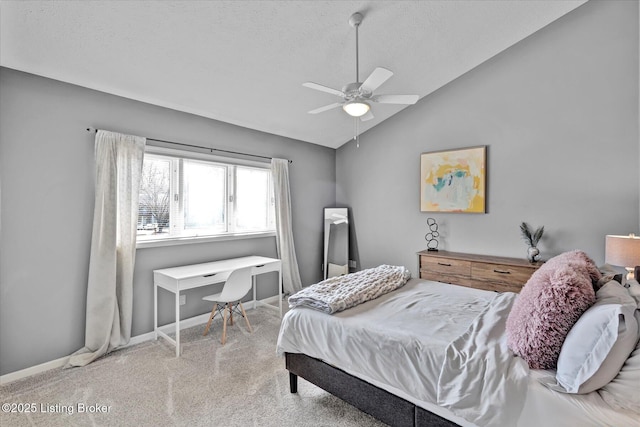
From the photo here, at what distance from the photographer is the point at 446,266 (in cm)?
352

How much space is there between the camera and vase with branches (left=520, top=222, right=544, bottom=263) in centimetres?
313

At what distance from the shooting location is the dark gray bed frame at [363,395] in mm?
1517

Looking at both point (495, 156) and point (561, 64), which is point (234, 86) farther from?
point (561, 64)

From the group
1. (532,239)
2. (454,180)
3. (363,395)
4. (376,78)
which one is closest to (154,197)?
(376,78)

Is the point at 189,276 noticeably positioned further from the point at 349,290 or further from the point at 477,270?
the point at 477,270

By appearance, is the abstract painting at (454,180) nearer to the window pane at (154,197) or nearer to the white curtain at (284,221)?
the white curtain at (284,221)

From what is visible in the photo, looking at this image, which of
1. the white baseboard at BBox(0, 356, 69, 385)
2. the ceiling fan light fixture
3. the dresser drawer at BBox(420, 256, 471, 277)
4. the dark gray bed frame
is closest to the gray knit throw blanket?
the dark gray bed frame

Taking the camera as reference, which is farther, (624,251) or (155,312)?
(155,312)

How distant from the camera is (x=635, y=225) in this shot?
2.78 metres

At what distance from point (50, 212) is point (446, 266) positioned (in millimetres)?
3877

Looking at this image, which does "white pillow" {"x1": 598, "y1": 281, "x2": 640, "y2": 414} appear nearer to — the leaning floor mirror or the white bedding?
the white bedding

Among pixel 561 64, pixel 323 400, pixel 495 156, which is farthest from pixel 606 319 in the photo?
pixel 561 64

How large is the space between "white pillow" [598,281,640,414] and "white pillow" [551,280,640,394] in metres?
0.02

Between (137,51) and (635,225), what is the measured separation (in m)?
4.52
